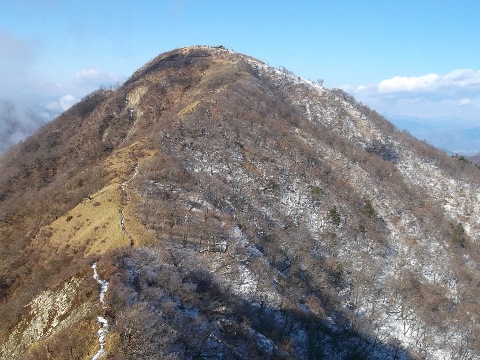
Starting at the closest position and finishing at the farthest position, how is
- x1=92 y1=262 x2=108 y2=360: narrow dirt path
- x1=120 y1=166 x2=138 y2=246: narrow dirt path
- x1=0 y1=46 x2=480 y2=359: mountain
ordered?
x1=92 y1=262 x2=108 y2=360: narrow dirt path, x1=0 y1=46 x2=480 y2=359: mountain, x1=120 y1=166 x2=138 y2=246: narrow dirt path

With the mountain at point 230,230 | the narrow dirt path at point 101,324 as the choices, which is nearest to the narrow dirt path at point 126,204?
the mountain at point 230,230

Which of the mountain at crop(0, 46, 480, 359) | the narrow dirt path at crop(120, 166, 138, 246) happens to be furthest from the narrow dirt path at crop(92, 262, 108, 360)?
the narrow dirt path at crop(120, 166, 138, 246)

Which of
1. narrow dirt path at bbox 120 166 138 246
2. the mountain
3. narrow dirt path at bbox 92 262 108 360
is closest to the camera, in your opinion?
narrow dirt path at bbox 92 262 108 360

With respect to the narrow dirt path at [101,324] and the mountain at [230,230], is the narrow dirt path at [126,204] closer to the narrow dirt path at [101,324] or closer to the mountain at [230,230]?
the mountain at [230,230]

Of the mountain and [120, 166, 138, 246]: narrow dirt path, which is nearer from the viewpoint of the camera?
the mountain

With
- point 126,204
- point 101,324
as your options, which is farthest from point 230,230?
point 101,324

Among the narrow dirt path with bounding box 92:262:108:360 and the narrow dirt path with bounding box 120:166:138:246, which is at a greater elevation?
the narrow dirt path with bounding box 120:166:138:246

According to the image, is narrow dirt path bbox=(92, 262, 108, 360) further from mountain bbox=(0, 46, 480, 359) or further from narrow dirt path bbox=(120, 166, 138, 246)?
narrow dirt path bbox=(120, 166, 138, 246)

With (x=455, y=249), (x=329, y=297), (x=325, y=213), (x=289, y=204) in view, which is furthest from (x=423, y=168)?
(x=329, y=297)
